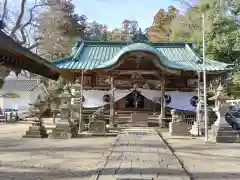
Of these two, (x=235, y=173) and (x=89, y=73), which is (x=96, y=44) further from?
(x=235, y=173)

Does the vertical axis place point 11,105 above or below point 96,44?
below

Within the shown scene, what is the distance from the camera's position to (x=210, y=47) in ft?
86.8

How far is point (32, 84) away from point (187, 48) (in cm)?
2467

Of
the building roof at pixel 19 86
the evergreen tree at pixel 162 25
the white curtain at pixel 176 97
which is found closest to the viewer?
the white curtain at pixel 176 97

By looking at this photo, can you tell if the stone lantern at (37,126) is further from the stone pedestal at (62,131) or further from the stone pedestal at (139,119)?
the stone pedestal at (139,119)

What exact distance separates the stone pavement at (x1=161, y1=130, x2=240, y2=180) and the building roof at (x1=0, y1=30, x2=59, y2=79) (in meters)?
3.53

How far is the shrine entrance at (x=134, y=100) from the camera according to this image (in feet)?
75.2

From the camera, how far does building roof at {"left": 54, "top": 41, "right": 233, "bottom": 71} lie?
20.5 metres

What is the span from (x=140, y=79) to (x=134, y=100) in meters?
1.51

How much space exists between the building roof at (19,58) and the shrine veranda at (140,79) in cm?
1495

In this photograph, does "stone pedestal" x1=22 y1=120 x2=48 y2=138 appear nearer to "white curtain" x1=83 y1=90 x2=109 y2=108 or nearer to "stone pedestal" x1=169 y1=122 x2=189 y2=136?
"stone pedestal" x1=169 y1=122 x2=189 y2=136

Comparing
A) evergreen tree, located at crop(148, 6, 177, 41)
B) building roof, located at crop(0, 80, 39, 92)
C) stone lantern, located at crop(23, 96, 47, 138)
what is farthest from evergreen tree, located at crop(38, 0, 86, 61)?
stone lantern, located at crop(23, 96, 47, 138)

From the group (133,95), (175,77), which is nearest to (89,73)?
(133,95)

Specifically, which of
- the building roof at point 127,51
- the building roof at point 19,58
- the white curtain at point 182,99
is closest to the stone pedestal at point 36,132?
the building roof at point 127,51
